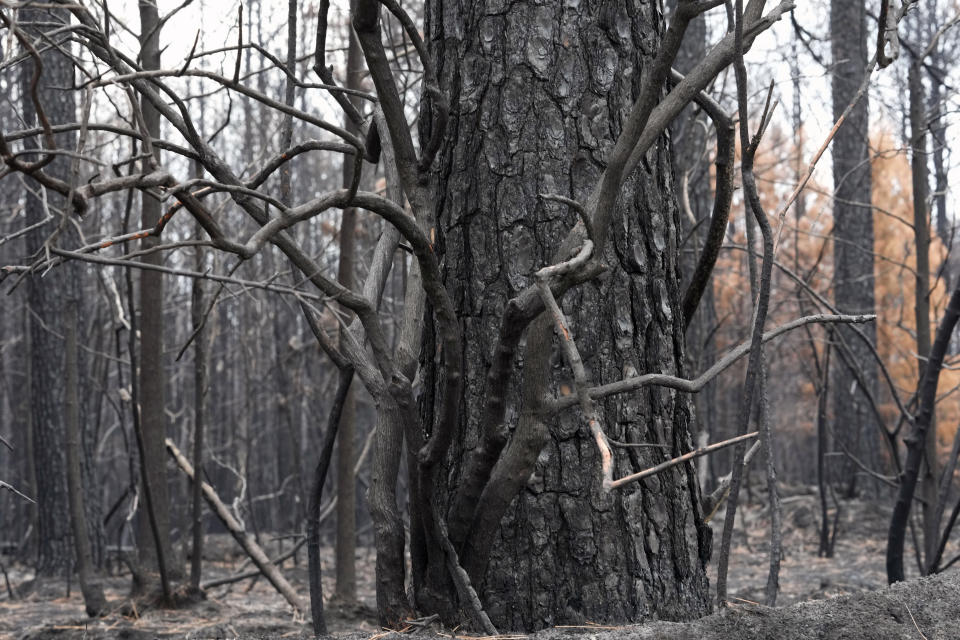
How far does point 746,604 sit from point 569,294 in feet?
2.33

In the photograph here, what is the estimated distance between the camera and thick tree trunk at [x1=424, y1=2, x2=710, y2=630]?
1.75m

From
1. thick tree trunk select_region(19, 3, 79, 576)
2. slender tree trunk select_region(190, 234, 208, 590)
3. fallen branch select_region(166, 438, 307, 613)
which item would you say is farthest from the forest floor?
thick tree trunk select_region(19, 3, 79, 576)

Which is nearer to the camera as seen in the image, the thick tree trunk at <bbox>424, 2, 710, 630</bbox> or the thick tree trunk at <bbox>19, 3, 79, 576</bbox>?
the thick tree trunk at <bbox>424, 2, 710, 630</bbox>

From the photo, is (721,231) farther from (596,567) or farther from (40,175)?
(40,175)

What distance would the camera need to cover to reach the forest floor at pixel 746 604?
1.44m

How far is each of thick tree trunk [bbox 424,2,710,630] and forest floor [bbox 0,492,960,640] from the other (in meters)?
0.17

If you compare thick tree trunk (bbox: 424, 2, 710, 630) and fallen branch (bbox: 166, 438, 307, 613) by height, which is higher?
thick tree trunk (bbox: 424, 2, 710, 630)

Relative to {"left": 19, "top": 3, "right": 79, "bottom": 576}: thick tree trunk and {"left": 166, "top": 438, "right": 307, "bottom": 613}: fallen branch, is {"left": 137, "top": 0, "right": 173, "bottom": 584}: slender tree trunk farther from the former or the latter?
{"left": 19, "top": 3, "right": 79, "bottom": 576}: thick tree trunk

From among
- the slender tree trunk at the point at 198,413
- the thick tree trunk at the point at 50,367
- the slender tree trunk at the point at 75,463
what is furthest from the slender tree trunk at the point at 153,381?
the thick tree trunk at the point at 50,367

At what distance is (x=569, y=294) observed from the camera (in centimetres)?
182

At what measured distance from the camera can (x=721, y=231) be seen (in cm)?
199

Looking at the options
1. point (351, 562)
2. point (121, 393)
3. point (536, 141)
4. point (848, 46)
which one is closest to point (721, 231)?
point (536, 141)

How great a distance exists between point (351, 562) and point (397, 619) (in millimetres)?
3042

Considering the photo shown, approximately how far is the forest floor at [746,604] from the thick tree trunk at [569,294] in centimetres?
17
